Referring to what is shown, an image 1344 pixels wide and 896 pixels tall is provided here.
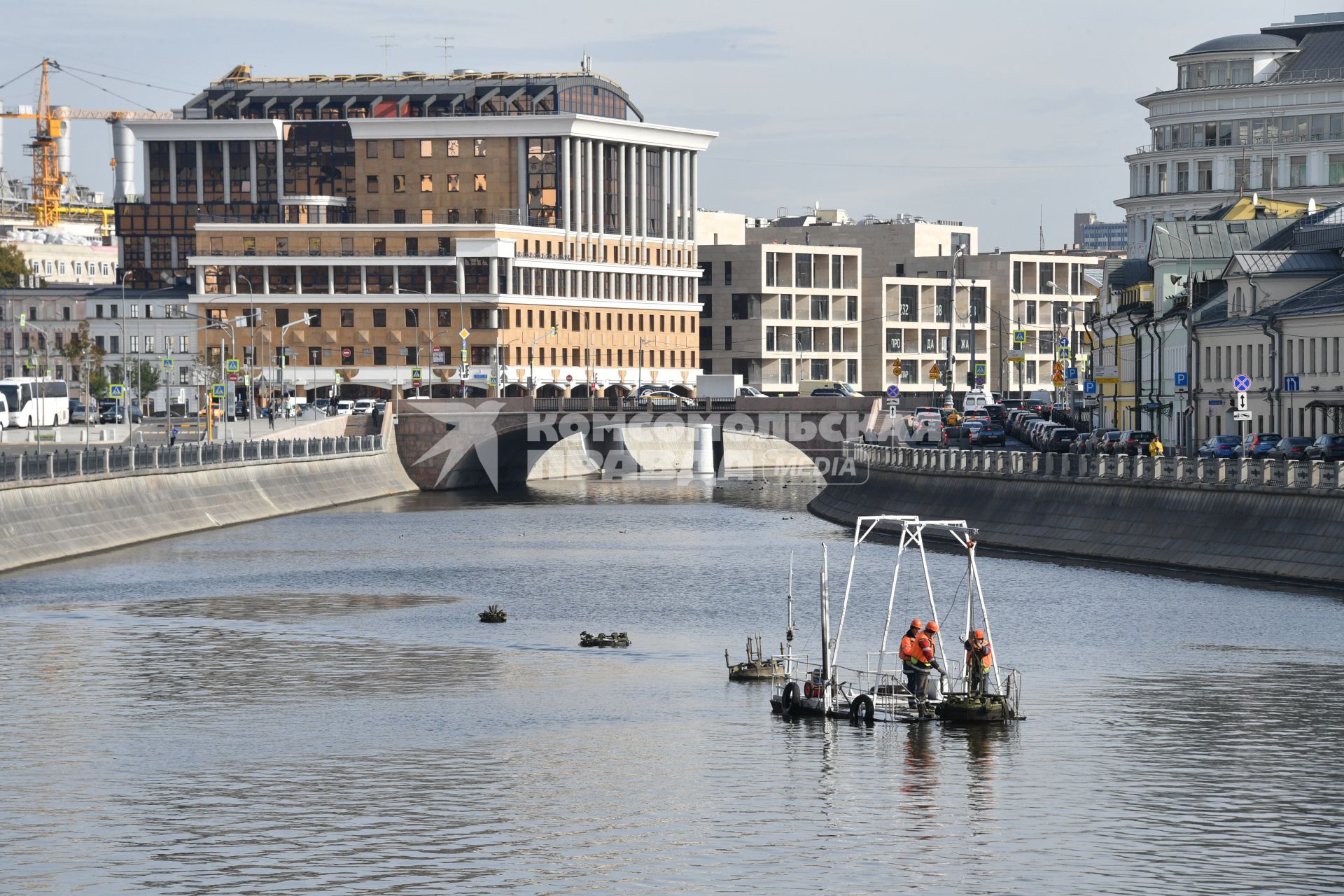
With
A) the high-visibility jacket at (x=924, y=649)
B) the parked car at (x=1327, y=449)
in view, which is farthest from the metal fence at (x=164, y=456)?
the parked car at (x=1327, y=449)

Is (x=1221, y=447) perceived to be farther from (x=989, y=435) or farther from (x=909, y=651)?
(x=909, y=651)

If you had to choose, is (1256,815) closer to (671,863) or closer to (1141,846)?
(1141,846)

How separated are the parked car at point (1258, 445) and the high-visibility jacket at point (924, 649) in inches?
1662

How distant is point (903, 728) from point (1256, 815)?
10.3m

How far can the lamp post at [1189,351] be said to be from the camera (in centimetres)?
9856

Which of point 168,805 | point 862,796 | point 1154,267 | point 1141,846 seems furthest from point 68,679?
point 1154,267

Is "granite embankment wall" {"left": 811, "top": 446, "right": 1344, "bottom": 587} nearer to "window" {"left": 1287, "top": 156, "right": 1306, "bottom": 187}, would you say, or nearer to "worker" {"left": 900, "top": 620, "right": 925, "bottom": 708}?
"worker" {"left": 900, "top": 620, "right": 925, "bottom": 708}

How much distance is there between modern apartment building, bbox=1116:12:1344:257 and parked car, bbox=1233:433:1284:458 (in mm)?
79176

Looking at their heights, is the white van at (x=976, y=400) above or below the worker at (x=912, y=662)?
above

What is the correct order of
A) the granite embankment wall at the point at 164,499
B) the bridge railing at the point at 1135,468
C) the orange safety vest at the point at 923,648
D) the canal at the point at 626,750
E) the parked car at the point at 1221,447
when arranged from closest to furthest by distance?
the canal at the point at 626,750 → the orange safety vest at the point at 923,648 → the bridge railing at the point at 1135,468 → the granite embankment wall at the point at 164,499 → the parked car at the point at 1221,447

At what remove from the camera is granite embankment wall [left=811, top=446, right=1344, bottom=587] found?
2798 inches

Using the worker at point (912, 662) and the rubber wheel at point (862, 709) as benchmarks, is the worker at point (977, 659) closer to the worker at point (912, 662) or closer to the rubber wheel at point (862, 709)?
the worker at point (912, 662)

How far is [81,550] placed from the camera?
9006cm

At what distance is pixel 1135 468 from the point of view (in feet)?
276
